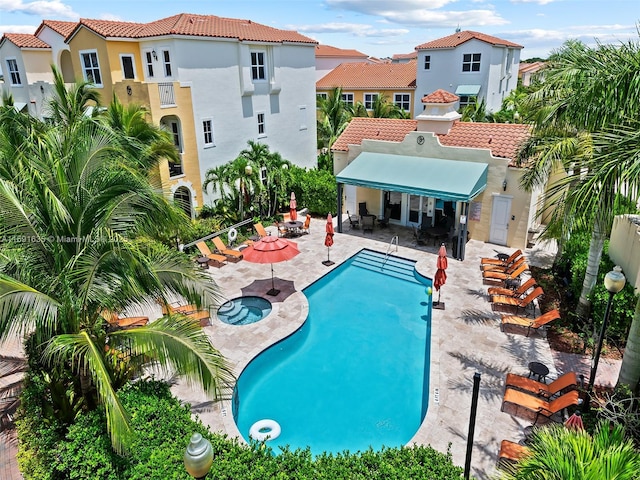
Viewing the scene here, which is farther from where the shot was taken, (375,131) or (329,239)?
(375,131)

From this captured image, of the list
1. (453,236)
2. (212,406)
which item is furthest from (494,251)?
(212,406)

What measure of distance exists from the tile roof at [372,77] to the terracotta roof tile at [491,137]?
33536 mm

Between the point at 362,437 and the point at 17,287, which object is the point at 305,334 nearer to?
the point at 362,437

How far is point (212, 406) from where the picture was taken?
12.6m

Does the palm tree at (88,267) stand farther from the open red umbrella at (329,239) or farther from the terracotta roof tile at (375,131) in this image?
the terracotta roof tile at (375,131)

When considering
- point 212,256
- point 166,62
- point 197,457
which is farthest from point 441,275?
point 166,62

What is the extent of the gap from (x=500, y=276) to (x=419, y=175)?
7.55 metres

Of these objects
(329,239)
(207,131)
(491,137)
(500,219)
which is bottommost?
(329,239)

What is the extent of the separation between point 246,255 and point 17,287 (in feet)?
35.6

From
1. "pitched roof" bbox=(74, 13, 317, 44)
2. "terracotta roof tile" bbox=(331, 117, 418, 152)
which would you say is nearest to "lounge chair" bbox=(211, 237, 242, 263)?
"terracotta roof tile" bbox=(331, 117, 418, 152)

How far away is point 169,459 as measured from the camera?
27.9 ft

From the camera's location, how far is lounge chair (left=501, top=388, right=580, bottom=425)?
11141 millimetres

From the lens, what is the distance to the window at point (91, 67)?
93.9 ft

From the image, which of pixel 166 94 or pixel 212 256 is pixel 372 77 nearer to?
pixel 166 94
